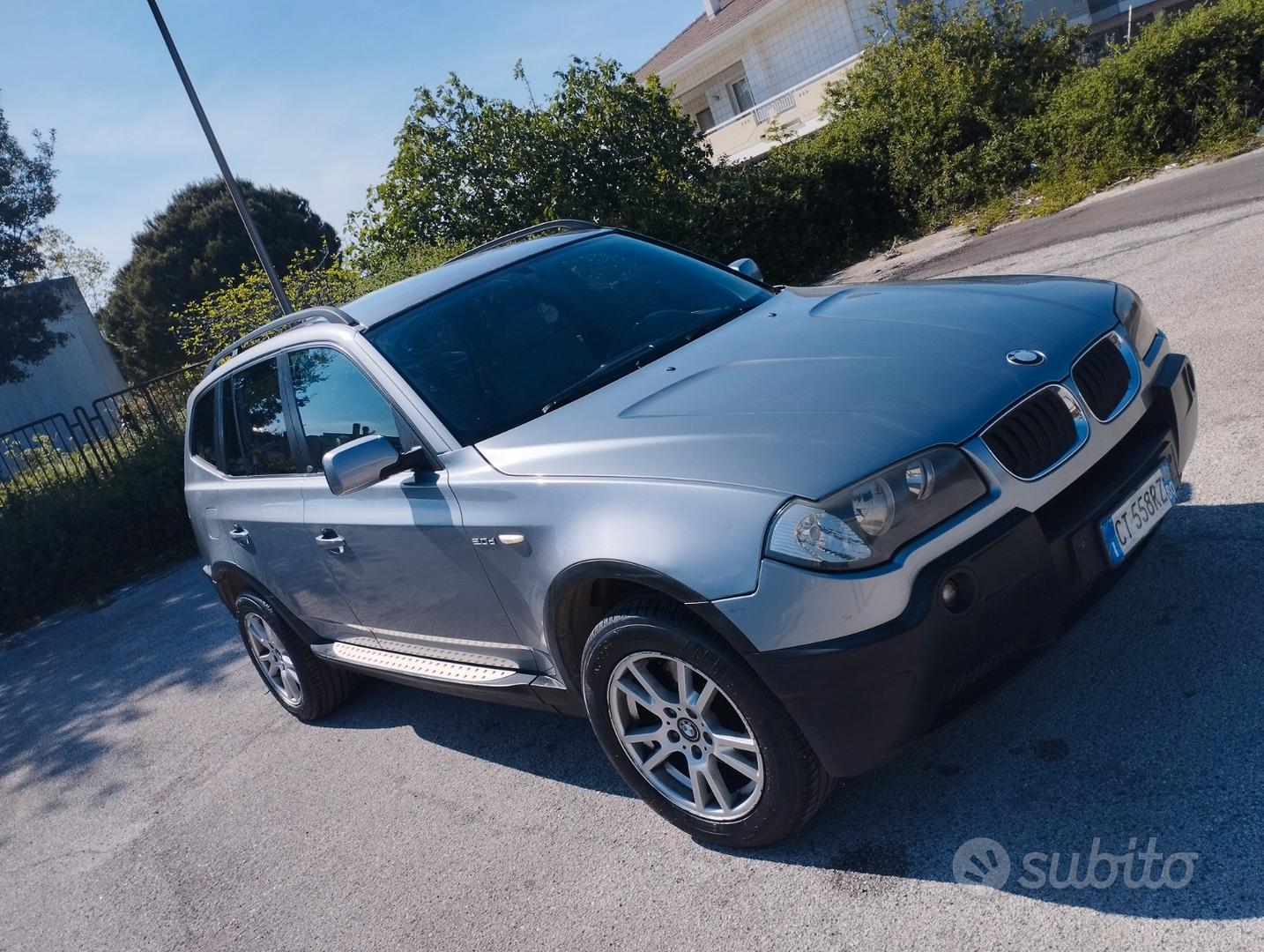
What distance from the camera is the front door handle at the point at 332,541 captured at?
4.15 metres

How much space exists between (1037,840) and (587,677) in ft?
4.25

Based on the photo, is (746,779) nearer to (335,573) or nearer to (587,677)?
(587,677)

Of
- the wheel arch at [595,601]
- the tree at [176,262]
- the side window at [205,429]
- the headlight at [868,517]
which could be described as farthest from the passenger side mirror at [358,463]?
the tree at [176,262]

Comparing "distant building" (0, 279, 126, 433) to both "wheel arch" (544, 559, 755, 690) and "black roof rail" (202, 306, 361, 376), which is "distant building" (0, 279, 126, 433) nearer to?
"black roof rail" (202, 306, 361, 376)

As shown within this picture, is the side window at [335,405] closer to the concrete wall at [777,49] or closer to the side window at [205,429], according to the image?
the side window at [205,429]

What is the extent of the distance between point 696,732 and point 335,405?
2.04 m

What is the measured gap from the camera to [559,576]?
312 centimetres

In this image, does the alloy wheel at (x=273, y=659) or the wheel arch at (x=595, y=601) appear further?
the alloy wheel at (x=273, y=659)

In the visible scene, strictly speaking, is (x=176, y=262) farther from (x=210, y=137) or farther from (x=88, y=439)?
(x=88, y=439)

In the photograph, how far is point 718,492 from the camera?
2.73 m

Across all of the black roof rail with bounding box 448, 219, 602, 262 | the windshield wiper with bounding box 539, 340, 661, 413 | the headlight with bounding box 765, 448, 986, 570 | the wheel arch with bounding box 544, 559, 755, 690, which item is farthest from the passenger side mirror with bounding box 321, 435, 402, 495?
the black roof rail with bounding box 448, 219, 602, 262

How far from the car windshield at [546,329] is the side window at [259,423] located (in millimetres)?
885

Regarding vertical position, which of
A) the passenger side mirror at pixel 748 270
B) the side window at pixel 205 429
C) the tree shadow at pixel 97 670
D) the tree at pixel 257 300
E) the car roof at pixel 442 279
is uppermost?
the tree at pixel 257 300

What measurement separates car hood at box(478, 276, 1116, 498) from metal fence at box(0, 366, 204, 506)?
9.21 metres
